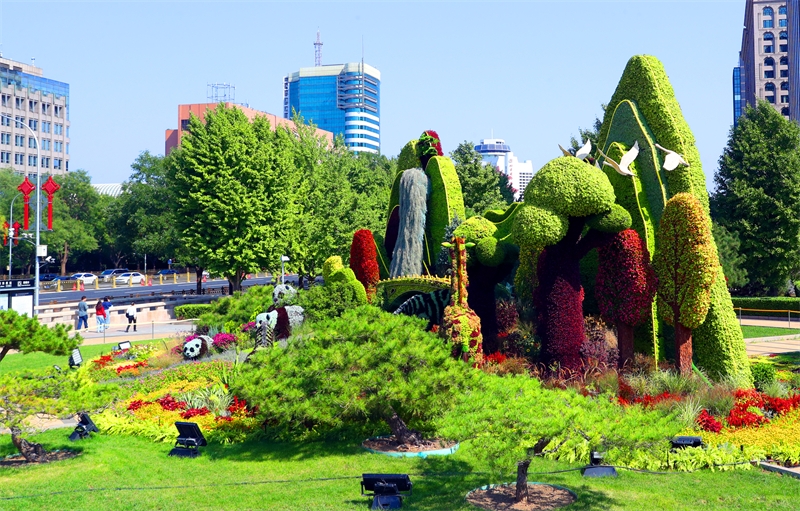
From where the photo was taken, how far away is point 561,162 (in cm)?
1595

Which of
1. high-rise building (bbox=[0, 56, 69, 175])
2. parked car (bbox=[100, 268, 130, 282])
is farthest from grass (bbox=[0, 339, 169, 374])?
high-rise building (bbox=[0, 56, 69, 175])

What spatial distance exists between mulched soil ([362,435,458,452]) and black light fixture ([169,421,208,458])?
2.94 metres

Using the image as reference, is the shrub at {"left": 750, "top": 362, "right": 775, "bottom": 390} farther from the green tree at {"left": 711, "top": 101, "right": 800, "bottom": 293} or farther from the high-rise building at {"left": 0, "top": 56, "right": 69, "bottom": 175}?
Answer: the high-rise building at {"left": 0, "top": 56, "right": 69, "bottom": 175}

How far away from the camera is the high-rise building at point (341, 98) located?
184625 mm

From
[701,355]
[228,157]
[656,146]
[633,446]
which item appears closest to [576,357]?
[701,355]

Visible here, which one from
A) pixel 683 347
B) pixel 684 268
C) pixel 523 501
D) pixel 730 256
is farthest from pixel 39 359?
pixel 730 256

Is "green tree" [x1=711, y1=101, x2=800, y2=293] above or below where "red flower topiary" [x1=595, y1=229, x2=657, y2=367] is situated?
above

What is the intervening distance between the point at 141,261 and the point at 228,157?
51255 millimetres

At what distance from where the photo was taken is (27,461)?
12.4 metres

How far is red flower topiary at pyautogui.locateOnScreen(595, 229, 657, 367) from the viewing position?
52.4 ft

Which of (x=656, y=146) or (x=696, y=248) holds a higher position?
(x=656, y=146)

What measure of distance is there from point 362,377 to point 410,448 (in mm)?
1775

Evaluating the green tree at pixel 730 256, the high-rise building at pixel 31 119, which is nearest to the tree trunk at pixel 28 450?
the green tree at pixel 730 256

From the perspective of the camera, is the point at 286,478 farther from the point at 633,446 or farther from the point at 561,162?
the point at 561,162
